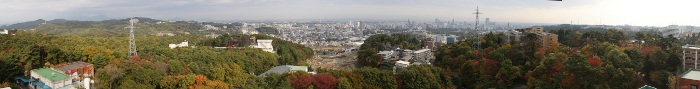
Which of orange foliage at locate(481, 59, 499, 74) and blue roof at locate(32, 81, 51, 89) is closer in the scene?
blue roof at locate(32, 81, 51, 89)

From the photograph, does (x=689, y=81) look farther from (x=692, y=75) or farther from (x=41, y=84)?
(x=41, y=84)

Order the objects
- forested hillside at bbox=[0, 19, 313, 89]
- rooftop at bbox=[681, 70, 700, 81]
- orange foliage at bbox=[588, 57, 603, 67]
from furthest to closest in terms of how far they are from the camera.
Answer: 1. orange foliage at bbox=[588, 57, 603, 67]
2. forested hillside at bbox=[0, 19, 313, 89]
3. rooftop at bbox=[681, 70, 700, 81]

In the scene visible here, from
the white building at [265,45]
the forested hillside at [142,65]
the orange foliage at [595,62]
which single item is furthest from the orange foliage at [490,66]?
the white building at [265,45]

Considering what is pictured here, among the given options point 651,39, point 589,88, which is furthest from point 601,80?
point 651,39

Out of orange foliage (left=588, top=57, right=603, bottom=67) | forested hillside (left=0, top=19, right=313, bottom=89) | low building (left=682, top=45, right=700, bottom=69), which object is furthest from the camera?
low building (left=682, top=45, right=700, bottom=69)

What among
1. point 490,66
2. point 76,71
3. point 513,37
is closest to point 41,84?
point 76,71

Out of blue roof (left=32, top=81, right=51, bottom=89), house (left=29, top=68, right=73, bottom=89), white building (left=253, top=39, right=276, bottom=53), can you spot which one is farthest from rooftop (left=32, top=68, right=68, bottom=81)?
white building (left=253, top=39, right=276, bottom=53)

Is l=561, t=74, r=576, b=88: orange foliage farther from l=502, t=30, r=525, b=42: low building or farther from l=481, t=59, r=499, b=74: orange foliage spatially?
l=502, t=30, r=525, b=42: low building

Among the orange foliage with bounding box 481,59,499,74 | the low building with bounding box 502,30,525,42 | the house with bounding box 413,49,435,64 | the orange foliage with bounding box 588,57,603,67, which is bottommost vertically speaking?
the house with bounding box 413,49,435,64
